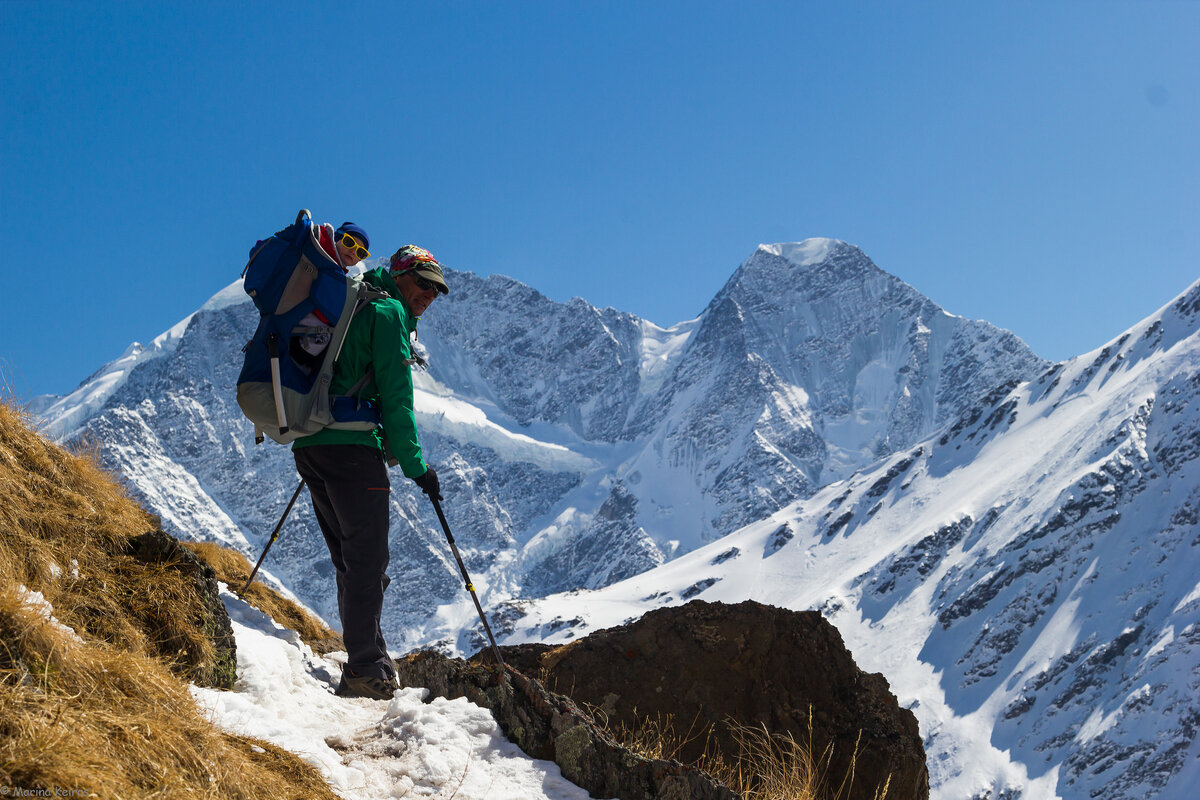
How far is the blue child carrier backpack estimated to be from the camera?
198 inches

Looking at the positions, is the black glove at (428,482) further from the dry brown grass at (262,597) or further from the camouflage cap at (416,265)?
the dry brown grass at (262,597)

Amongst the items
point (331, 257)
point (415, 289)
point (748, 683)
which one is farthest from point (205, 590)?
point (748, 683)

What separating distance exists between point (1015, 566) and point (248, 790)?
15022 cm

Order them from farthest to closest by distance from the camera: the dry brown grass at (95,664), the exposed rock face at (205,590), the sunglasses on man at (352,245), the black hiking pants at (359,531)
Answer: the sunglasses on man at (352,245) < the black hiking pants at (359,531) < the exposed rock face at (205,590) < the dry brown grass at (95,664)

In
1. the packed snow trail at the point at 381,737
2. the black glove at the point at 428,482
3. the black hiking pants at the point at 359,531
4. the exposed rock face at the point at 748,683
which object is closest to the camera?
the packed snow trail at the point at 381,737

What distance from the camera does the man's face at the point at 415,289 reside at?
5.63 meters

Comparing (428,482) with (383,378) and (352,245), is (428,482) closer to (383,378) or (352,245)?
(383,378)

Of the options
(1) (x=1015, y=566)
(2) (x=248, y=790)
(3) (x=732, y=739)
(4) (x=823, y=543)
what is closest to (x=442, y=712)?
(2) (x=248, y=790)

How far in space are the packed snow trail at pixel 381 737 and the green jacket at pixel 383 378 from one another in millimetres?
1199

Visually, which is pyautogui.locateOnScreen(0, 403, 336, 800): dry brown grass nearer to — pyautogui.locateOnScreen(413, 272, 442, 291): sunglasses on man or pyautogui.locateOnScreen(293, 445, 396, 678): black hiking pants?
pyautogui.locateOnScreen(293, 445, 396, 678): black hiking pants

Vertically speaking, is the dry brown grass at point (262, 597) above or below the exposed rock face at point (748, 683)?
above

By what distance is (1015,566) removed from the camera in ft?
452

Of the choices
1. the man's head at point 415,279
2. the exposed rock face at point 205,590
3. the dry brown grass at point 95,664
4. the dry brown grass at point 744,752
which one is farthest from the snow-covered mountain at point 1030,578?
the dry brown grass at point 95,664

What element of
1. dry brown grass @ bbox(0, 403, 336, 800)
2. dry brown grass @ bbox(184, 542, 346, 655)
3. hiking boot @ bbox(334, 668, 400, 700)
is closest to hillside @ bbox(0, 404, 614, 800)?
dry brown grass @ bbox(0, 403, 336, 800)
